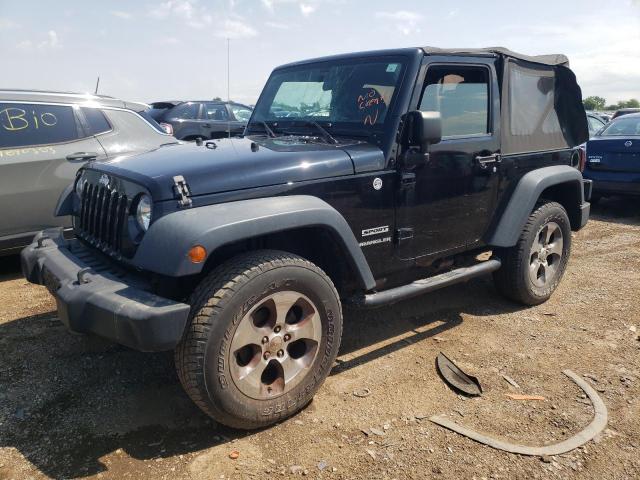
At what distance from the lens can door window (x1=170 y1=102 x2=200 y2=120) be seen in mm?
10956

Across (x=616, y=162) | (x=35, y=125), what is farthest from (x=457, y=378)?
(x=616, y=162)

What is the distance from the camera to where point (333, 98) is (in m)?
3.66

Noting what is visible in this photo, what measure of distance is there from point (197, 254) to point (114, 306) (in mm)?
437

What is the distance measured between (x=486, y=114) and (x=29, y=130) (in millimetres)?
4070

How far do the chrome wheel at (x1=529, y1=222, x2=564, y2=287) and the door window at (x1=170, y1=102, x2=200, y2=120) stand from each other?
330 inches

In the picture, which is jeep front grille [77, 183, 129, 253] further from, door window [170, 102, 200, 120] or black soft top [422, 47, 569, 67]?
door window [170, 102, 200, 120]

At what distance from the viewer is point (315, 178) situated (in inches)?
116

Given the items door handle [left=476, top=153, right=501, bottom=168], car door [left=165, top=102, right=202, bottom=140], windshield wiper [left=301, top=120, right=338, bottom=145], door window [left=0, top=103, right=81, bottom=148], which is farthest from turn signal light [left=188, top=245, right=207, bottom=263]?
car door [left=165, top=102, right=202, bottom=140]

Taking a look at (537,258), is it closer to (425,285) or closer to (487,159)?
(487,159)

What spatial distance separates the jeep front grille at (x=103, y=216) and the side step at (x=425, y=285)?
1427mm

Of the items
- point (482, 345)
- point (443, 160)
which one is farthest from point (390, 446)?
point (443, 160)

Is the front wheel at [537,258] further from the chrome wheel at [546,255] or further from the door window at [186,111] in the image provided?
the door window at [186,111]

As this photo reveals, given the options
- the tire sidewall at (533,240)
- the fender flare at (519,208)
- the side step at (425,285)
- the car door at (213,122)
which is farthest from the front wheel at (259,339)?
the car door at (213,122)

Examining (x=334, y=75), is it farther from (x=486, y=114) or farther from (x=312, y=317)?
(x=312, y=317)
